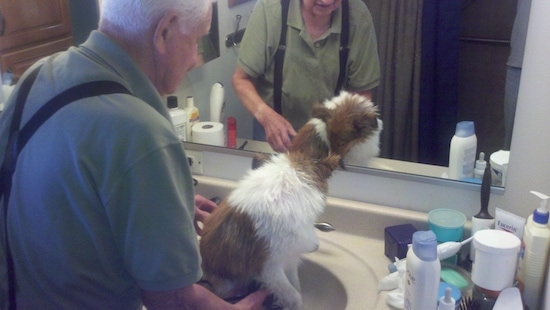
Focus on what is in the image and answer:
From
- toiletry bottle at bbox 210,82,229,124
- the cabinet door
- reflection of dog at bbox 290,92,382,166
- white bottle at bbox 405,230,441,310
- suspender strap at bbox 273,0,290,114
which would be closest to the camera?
white bottle at bbox 405,230,441,310

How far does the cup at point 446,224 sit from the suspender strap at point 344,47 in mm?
395

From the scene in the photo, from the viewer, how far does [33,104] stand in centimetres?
82

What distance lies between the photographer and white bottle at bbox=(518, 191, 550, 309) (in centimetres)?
101

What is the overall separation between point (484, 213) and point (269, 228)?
0.53 meters

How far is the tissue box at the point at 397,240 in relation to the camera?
4.04 feet

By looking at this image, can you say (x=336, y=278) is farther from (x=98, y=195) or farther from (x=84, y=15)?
(x=84, y=15)

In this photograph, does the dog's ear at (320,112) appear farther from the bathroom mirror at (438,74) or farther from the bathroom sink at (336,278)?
the bathroom sink at (336,278)

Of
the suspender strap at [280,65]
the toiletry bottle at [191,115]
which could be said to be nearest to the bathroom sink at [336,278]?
the suspender strap at [280,65]

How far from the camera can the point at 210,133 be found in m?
1.54

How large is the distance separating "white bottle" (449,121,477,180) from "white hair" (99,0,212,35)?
2.41 feet

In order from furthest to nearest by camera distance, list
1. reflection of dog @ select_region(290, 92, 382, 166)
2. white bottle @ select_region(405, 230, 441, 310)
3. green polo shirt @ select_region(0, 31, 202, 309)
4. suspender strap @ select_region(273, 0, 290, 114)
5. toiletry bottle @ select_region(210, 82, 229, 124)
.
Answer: toiletry bottle @ select_region(210, 82, 229, 124) < suspender strap @ select_region(273, 0, 290, 114) < reflection of dog @ select_region(290, 92, 382, 166) < white bottle @ select_region(405, 230, 441, 310) < green polo shirt @ select_region(0, 31, 202, 309)

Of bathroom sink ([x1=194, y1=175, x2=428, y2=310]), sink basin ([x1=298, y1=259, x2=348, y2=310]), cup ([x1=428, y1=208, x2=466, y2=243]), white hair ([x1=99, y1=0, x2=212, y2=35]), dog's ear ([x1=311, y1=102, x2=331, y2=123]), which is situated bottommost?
sink basin ([x1=298, y1=259, x2=348, y2=310])

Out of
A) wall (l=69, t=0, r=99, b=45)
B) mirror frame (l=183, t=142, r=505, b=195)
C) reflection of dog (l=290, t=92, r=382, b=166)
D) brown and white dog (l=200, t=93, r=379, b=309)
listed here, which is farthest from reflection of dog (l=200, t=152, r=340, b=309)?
wall (l=69, t=0, r=99, b=45)

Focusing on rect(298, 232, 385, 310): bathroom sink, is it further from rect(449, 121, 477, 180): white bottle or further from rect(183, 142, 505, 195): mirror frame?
rect(449, 121, 477, 180): white bottle
